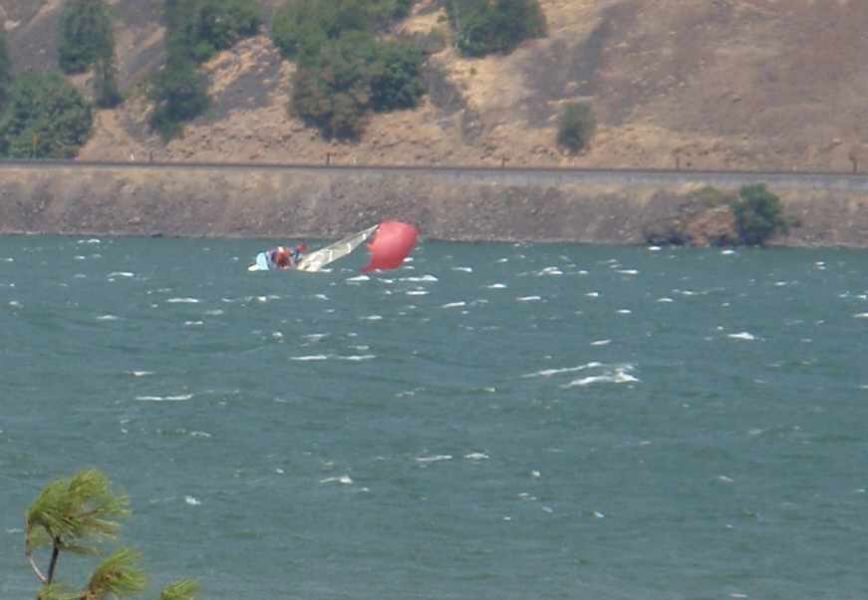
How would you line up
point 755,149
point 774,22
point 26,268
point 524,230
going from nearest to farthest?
1. point 26,268
2. point 524,230
3. point 755,149
4. point 774,22

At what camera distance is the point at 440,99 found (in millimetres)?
89438

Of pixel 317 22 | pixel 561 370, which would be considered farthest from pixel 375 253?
pixel 317 22

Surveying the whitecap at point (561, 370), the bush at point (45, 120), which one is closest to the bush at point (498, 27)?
the bush at point (45, 120)

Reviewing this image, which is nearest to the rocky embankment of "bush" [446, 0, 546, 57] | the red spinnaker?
"bush" [446, 0, 546, 57]

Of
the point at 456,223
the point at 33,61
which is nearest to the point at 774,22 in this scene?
the point at 456,223

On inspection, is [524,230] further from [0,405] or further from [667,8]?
[0,405]

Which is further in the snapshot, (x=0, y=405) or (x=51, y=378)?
(x=51, y=378)

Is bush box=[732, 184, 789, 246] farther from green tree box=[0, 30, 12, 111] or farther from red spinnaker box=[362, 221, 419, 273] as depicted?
green tree box=[0, 30, 12, 111]

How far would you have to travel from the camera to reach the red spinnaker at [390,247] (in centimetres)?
6181

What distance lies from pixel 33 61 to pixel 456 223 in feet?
107

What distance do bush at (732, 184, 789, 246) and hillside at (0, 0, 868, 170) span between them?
879cm

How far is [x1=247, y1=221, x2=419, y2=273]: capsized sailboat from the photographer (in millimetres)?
61969

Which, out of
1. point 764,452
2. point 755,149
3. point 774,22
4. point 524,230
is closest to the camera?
point 764,452

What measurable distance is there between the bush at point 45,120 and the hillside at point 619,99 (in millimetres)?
985
